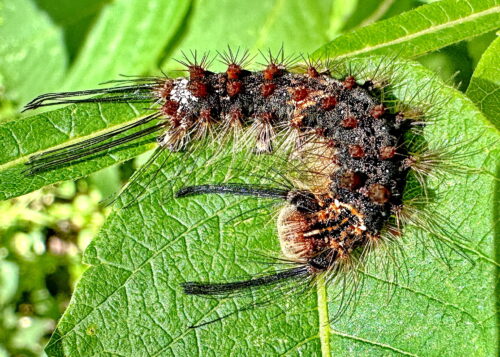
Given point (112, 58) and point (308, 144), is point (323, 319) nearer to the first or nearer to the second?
point (308, 144)

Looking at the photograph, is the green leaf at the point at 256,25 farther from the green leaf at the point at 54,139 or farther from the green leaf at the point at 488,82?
the green leaf at the point at 488,82

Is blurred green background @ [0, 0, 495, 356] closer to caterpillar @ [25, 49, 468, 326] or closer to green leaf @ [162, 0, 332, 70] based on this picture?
green leaf @ [162, 0, 332, 70]

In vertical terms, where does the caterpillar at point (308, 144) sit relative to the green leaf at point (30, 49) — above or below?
below

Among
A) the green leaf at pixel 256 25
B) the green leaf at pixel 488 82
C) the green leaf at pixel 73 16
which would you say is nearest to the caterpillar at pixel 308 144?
the green leaf at pixel 488 82

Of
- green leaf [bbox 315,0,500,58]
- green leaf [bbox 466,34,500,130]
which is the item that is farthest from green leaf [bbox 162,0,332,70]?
green leaf [bbox 466,34,500,130]

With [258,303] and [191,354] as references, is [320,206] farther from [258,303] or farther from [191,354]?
[191,354]

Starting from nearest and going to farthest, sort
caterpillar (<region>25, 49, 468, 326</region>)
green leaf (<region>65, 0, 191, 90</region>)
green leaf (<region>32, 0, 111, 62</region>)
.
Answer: caterpillar (<region>25, 49, 468, 326</region>)
green leaf (<region>65, 0, 191, 90</region>)
green leaf (<region>32, 0, 111, 62</region>)

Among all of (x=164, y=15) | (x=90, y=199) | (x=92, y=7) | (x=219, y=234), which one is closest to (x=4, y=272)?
(x=90, y=199)
